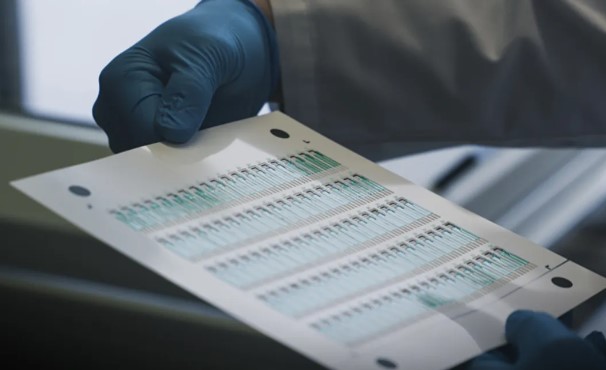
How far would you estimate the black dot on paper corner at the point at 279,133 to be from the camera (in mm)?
584

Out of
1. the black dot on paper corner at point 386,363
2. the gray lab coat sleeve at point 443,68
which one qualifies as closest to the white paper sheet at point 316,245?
the black dot on paper corner at point 386,363

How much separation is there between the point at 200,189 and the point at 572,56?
34 cm

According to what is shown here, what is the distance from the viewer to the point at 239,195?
0.52 metres

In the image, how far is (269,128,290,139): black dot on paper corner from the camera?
58cm

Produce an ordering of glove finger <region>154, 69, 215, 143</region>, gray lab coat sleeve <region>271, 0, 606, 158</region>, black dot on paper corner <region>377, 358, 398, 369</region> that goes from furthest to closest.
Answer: gray lab coat sleeve <region>271, 0, 606, 158</region> → glove finger <region>154, 69, 215, 143</region> → black dot on paper corner <region>377, 358, 398, 369</region>

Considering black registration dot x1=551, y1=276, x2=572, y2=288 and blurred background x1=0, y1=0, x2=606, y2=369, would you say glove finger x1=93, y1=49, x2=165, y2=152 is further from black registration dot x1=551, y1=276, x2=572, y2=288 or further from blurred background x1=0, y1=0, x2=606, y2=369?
black registration dot x1=551, y1=276, x2=572, y2=288

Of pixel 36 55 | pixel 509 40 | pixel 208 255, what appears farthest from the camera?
pixel 36 55

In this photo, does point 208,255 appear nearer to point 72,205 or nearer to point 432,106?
point 72,205

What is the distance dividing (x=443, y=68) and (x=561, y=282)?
0.23 m

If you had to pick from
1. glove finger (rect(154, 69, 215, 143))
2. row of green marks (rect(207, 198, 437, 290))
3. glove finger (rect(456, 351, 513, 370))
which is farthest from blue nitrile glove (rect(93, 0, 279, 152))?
glove finger (rect(456, 351, 513, 370))

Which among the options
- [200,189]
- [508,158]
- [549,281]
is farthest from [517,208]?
[200,189]

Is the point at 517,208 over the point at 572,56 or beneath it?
beneath

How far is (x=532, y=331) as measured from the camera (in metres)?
0.46

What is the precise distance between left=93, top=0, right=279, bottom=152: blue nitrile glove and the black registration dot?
0.23 metres
